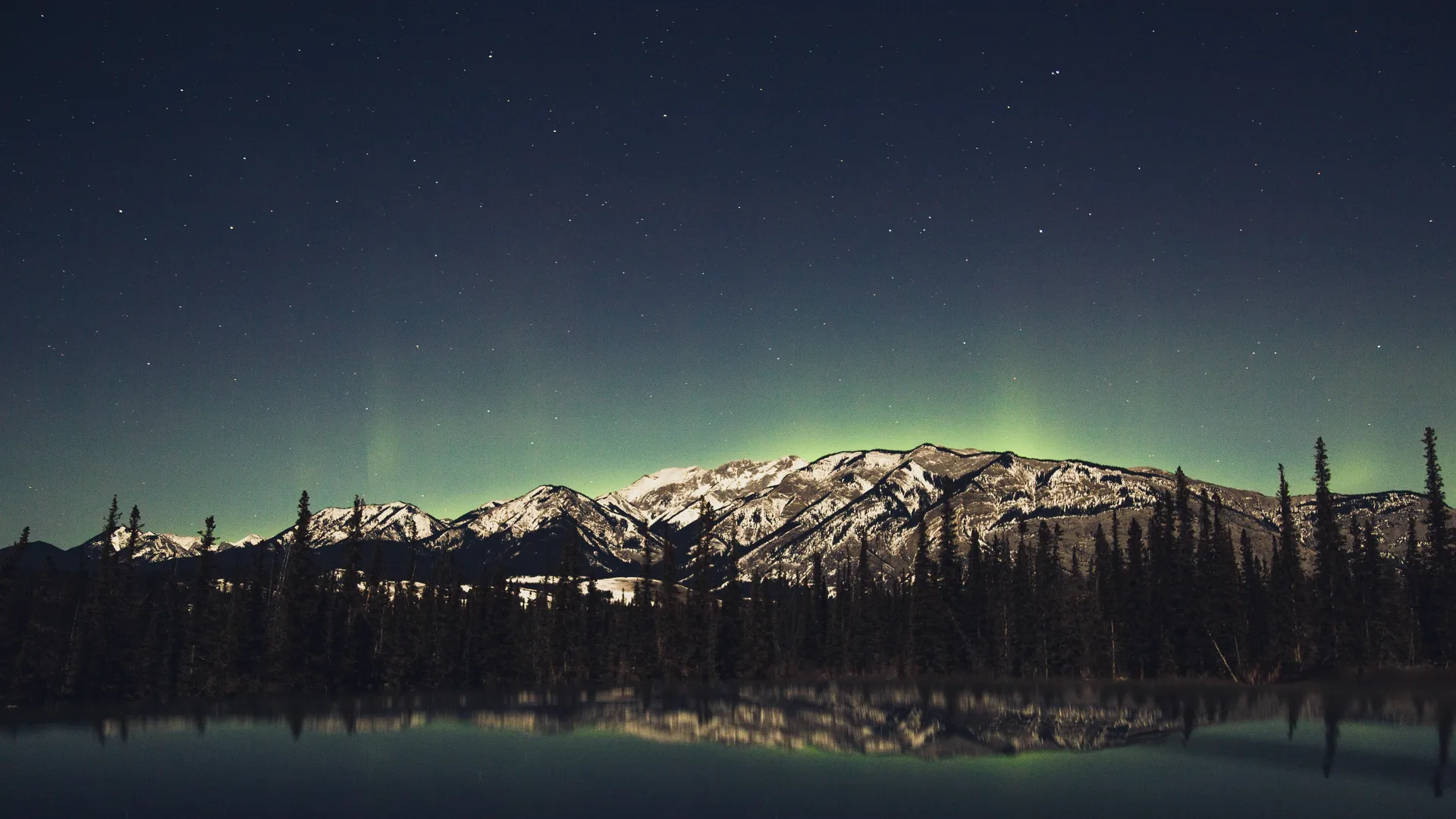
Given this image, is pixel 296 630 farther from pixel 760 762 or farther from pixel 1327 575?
pixel 1327 575

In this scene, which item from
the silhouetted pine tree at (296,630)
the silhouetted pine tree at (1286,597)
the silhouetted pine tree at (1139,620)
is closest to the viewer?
the silhouetted pine tree at (296,630)

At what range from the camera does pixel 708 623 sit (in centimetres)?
10762

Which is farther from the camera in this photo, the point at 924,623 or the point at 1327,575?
the point at 924,623

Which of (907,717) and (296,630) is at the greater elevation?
(296,630)

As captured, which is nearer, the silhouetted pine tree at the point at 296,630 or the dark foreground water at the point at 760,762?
the dark foreground water at the point at 760,762

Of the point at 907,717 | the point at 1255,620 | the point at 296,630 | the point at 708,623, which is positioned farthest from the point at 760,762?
the point at 1255,620

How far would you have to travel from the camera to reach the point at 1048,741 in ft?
107

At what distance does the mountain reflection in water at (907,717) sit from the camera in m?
31.7

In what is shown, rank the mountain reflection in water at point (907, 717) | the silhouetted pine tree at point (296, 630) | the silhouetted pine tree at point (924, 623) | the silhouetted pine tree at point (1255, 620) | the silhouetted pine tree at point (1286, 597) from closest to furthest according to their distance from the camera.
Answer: the mountain reflection in water at point (907, 717) → the silhouetted pine tree at point (296, 630) → the silhouetted pine tree at point (1286, 597) → the silhouetted pine tree at point (1255, 620) → the silhouetted pine tree at point (924, 623)

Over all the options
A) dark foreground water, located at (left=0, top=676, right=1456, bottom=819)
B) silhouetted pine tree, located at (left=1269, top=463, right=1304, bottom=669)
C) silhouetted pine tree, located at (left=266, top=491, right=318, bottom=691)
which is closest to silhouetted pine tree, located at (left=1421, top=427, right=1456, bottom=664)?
silhouetted pine tree, located at (left=1269, top=463, right=1304, bottom=669)

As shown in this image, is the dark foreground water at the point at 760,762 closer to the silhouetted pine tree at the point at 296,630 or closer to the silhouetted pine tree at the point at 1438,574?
the silhouetted pine tree at the point at 296,630

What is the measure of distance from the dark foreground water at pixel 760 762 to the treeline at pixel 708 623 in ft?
103

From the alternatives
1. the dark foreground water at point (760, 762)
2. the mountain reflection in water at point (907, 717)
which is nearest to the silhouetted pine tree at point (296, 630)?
the mountain reflection in water at point (907, 717)

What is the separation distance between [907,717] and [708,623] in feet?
209
